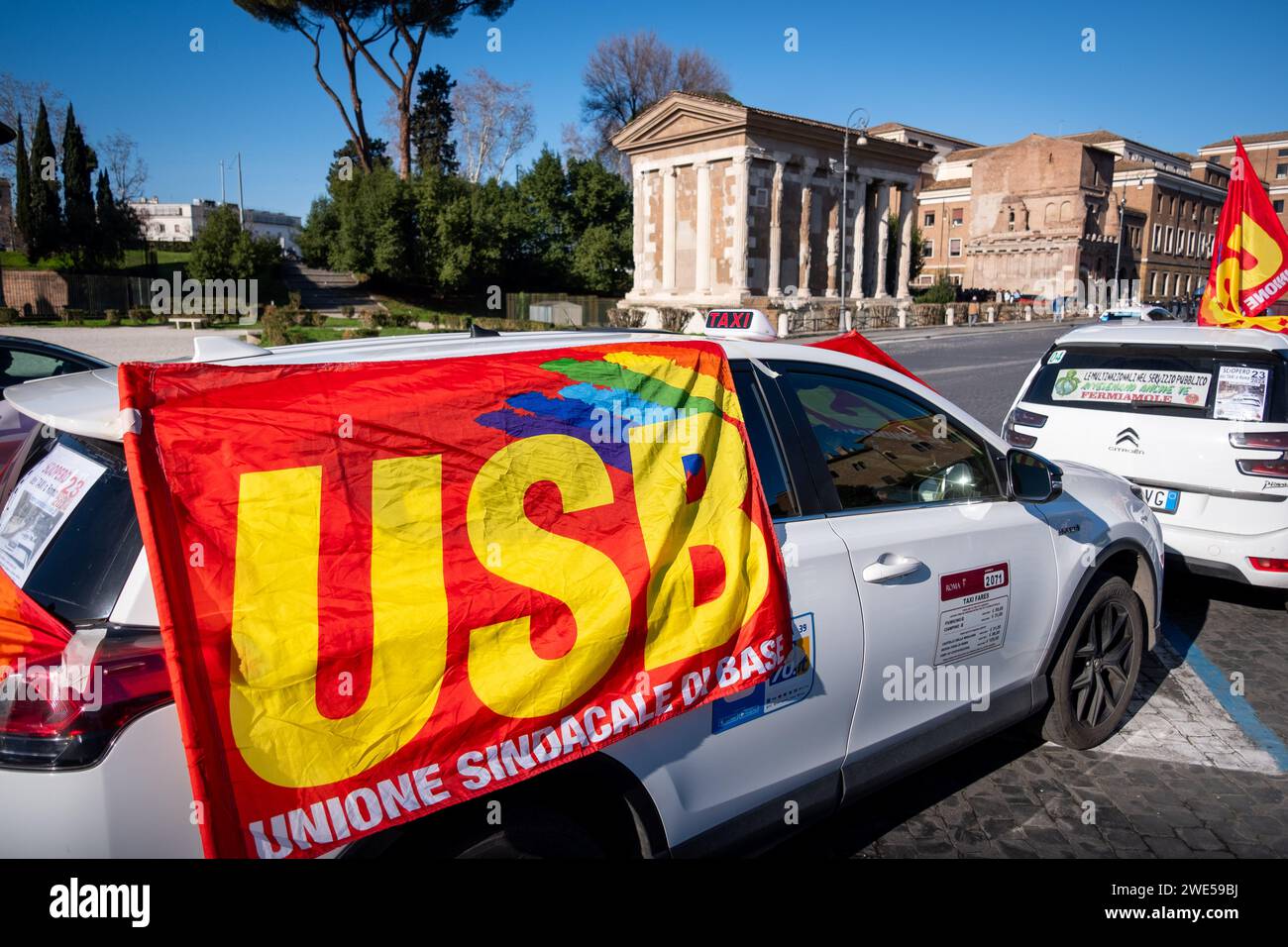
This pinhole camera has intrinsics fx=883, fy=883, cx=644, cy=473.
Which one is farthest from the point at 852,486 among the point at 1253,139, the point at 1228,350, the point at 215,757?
the point at 1253,139

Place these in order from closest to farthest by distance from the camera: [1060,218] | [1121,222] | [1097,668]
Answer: [1097,668] → [1060,218] → [1121,222]

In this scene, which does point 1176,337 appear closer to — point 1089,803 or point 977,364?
point 1089,803

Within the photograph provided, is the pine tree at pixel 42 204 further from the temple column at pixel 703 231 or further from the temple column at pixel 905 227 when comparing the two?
the temple column at pixel 905 227

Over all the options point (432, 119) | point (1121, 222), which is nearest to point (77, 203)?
point (432, 119)

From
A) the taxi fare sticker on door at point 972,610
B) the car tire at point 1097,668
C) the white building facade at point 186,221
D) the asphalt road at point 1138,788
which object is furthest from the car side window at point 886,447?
the white building facade at point 186,221

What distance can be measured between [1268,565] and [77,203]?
5485 cm

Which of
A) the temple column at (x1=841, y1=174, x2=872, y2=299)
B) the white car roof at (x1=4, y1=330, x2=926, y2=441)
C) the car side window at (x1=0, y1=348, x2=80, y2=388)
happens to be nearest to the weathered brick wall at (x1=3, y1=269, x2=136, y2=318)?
the car side window at (x1=0, y1=348, x2=80, y2=388)

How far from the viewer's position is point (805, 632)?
2.79 m

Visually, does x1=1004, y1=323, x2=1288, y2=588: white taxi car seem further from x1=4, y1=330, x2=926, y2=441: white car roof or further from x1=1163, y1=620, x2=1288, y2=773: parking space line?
x1=4, y1=330, x2=926, y2=441: white car roof

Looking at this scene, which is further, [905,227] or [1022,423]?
[905,227]

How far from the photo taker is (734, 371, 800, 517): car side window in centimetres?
295

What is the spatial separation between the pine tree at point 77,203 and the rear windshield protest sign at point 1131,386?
171ft

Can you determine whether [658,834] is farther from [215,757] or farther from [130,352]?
[130,352]

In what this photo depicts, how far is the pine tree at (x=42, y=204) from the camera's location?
4541 centimetres
